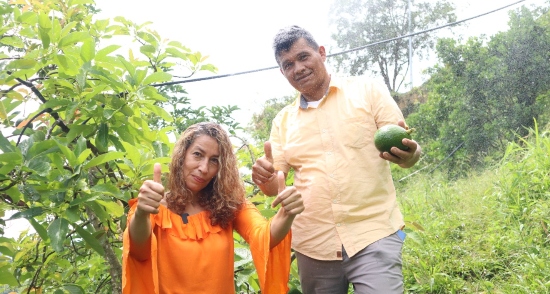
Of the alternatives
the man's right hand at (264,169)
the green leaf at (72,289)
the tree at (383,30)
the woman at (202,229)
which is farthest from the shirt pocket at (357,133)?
the tree at (383,30)

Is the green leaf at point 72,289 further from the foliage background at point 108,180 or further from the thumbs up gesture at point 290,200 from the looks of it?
the thumbs up gesture at point 290,200

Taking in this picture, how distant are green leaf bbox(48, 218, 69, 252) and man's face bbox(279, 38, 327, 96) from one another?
35.1 inches

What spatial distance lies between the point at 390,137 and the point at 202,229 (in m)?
0.68

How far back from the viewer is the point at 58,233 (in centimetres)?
138

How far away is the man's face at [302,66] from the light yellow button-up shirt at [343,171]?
2.9 inches

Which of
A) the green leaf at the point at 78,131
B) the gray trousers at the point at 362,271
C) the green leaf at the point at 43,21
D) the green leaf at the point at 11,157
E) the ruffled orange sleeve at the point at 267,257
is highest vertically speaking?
the green leaf at the point at 43,21

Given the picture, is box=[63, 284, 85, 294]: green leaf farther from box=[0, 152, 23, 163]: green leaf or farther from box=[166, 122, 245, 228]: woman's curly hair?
box=[0, 152, 23, 163]: green leaf

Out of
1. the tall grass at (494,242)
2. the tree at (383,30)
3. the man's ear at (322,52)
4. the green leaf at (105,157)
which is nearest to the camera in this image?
the green leaf at (105,157)

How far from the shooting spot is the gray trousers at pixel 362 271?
1559mm

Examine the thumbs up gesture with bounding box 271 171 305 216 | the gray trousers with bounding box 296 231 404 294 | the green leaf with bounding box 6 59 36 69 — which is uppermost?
the green leaf with bounding box 6 59 36 69

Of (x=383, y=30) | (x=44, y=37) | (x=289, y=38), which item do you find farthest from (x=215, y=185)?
(x=383, y=30)

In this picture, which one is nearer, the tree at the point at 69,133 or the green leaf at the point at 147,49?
the tree at the point at 69,133

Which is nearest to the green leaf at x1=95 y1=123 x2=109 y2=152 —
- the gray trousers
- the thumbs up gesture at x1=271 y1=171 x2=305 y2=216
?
the thumbs up gesture at x1=271 y1=171 x2=305 y2=216

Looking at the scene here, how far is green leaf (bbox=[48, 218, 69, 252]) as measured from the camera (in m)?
1.37
